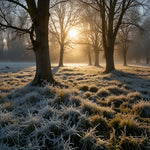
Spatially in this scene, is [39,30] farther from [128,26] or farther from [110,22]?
[128,26]

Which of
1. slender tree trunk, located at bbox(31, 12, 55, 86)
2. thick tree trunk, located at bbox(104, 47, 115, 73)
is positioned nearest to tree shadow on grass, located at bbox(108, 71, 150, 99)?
thick tree trunk, located at bbox(104, 47, 115, 73)

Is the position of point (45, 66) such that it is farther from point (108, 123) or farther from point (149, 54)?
point (149, 54)

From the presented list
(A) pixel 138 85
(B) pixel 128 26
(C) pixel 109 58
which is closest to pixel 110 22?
(C) pixel 109 58

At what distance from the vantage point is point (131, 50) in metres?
34.8

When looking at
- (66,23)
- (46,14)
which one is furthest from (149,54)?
(46,14)

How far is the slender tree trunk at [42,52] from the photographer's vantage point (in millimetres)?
3988

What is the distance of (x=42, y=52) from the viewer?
4.14 m

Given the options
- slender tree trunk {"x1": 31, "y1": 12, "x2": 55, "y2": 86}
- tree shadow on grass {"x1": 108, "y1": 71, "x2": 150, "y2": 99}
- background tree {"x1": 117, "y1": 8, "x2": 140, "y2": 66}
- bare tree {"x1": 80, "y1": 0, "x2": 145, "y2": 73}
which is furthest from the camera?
background tree {"x1": 117, "y1": 8, "x2": 140, "y2": 66}

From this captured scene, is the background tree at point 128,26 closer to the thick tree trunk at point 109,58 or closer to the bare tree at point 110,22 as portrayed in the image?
the bare tree at point 110,22

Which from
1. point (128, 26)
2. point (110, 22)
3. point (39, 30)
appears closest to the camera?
point (39, 30)

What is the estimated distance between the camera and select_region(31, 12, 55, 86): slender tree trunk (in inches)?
157

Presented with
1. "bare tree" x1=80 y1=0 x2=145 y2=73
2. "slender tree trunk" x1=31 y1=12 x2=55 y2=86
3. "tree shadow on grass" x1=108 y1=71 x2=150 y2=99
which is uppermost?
"bare tree" x1=80 y1=0 x2=145 y2=73

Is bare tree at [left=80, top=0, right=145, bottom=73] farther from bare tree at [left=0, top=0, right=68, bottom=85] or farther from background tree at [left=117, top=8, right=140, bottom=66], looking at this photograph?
bare tree at [left=0, top=0, right=68, bottom=85]

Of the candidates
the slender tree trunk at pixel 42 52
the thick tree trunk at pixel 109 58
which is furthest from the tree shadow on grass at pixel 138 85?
the slender tree trunk at pixel 42 52
